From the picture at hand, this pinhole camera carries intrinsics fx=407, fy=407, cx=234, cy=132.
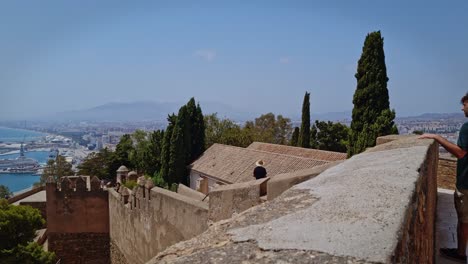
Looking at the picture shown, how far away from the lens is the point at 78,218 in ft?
50.2

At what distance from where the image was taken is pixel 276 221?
1.72m

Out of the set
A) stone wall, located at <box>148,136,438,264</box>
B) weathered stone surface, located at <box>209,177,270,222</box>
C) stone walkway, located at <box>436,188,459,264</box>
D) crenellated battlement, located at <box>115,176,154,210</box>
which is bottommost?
crenellated battlement, located at <box>115,176,154,210</box>

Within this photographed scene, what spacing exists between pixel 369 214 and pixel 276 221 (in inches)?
15.1

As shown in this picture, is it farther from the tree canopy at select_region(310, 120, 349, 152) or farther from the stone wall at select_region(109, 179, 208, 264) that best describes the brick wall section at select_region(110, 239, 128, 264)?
the tree canopy at select_region(310, 120, 349, 152)

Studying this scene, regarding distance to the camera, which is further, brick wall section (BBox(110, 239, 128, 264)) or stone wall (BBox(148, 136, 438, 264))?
brick wall section (BBox(110, 239, 128, 264))

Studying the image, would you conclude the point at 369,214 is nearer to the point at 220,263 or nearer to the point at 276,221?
the point at 276,221

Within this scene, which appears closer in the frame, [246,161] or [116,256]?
[116,256]

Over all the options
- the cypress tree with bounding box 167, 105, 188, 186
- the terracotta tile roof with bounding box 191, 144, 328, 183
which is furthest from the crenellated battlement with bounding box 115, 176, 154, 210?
the cypress tree with bounding box 167, 105, 188, 186

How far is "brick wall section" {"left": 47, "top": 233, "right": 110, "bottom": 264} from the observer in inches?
596

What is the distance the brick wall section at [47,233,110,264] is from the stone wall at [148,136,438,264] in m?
14.4

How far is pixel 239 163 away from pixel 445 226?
20.8m

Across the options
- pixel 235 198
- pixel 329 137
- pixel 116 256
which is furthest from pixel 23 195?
pixel 329 137

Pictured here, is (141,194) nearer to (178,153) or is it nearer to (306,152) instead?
(306,152)

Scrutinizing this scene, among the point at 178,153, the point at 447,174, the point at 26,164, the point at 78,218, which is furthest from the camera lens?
the point at 26,164
